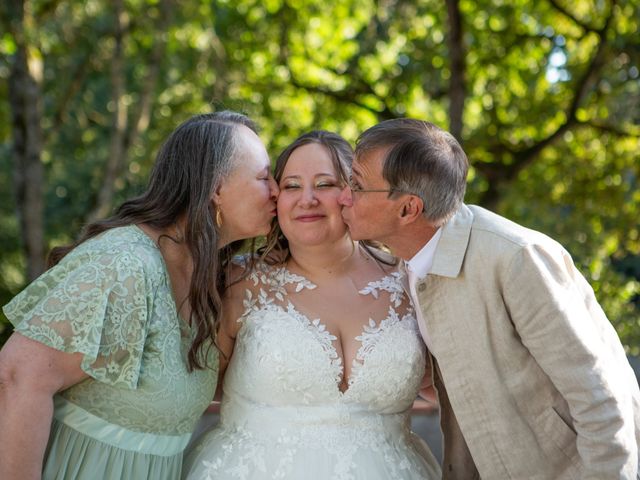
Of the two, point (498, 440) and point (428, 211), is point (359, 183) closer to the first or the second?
point (428, 211)

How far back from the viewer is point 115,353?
2.88 meters

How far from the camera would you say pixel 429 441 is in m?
5.38

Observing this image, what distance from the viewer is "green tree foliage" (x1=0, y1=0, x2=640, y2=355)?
842 centimetres

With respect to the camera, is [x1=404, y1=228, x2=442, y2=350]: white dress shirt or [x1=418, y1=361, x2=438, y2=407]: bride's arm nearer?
[x1=404, y1=228, x2=442, y2=350]: white dress shirt

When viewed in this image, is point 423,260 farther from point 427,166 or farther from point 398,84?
point 398,84

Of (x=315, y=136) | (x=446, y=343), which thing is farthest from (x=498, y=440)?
(x=315, y=136)

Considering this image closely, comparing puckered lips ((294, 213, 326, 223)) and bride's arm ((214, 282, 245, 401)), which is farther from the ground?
puckered lips ((294, 213, 326, 223))

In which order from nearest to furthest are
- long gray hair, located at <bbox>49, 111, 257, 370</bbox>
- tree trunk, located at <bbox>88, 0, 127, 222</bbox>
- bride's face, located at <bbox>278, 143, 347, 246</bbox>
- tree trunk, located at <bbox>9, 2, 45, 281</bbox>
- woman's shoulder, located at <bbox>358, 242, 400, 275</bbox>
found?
long gray hair, located at <bbox>49, 111, 257, 370</bbox> < bride's face, located at <bbox>278, 143, 347, 246</bbox> < woman's shoulder, located at <bbox>358, 242, 400, 275</bbox> < tree trunk, located at <bbox>9, 2, 45, 281</bbox> < tree trunk, located at <bbox>88, 0, 127, 222</bbox>

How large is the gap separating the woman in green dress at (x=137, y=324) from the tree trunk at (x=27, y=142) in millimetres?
4822

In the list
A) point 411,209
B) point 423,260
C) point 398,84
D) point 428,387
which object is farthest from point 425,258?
point 398,84

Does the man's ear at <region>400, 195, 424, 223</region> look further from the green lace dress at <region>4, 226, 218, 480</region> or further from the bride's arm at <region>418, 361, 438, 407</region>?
the green lace dress at <region>4, 226, 218, 480</region>

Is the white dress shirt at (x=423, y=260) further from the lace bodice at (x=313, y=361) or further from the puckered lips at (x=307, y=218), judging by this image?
the puckered lips at (x=307, y=218)

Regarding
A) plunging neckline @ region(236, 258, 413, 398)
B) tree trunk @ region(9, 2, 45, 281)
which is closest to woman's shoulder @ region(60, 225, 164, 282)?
plunging neckline @ region(236, 258, 413, 398)

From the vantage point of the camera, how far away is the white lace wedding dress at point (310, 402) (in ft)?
10.9
